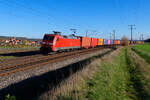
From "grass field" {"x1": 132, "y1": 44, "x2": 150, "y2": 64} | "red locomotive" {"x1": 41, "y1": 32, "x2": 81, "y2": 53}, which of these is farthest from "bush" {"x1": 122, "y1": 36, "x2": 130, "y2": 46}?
"red locomotive" {"x1": 41, "y1": 32, "x2": 81, "y2": 53}

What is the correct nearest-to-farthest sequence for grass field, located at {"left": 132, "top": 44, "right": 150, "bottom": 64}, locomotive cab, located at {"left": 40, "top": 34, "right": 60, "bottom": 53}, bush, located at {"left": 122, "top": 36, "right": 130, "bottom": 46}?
1. locomotive cab, located at {"left": 40, "top": 34, "right": 60, "bottom": 53}
2. grass field, located at {"left": 132, "top": 44, "right": 150, "bottom": 64}
3. bush, located at {"left": 122, "top": 36, "right": 130, "bottom": 46}

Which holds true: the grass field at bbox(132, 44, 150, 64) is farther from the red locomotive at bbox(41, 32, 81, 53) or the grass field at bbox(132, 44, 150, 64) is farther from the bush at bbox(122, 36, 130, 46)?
the bush at bbox(122, 36, 130, 46)

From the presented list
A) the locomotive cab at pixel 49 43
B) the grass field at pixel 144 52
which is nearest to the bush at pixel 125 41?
the grass field at pixel 144 52

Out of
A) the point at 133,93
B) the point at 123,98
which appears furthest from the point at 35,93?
the point at 133,93

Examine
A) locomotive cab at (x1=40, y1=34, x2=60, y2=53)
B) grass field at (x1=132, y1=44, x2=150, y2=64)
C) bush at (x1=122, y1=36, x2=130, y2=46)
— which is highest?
bush at (x1=122, y1=36, x2=130, y2=46)

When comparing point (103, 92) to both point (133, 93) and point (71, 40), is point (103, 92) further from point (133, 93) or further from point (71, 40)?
point (71, 40)

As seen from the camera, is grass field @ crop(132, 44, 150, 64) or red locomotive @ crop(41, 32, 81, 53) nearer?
red locomotive @ crop(41, 32, 81, 53)

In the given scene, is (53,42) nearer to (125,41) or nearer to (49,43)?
(49,43)

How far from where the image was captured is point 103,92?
5.64 meters

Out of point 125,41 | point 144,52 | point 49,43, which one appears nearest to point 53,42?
point 49,43

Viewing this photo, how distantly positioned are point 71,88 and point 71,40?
18.7 meters

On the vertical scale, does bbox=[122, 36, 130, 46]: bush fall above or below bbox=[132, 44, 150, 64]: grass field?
above

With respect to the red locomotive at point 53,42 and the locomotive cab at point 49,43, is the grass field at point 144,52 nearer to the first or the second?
the red locomotive at point 53,42

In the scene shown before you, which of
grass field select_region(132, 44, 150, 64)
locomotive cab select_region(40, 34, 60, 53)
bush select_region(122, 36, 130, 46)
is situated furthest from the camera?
bush select_region(122, 36, 130, 46)
